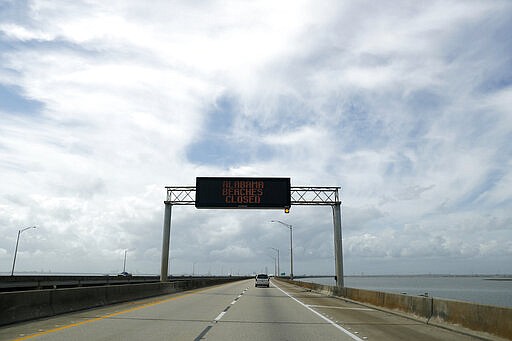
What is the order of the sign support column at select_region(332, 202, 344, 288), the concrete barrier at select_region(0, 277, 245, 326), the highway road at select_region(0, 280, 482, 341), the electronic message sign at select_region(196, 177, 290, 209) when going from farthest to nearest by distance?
the sign support column at select_region(332, 202, 344, 288) < the electronic message sign at select_region(196, 177, 290, 209) < the concrete barrier at select_region(0, 277, 245, 326) < the highway road at select_region(0, 280, 482, 341)

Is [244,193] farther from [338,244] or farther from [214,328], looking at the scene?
[214,328]

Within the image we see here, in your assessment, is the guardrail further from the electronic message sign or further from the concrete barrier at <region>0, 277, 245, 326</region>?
the concrete barrier at <region>0, 277, 245, 326</region>

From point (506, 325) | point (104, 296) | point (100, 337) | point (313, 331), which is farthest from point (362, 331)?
point (104, 296)

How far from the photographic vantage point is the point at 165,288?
3306cm

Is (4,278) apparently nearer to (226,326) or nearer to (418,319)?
(226,326)

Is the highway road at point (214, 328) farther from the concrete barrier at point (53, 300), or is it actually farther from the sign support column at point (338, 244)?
the sign support column at point (338, 244)

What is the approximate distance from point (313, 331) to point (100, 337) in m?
5.43

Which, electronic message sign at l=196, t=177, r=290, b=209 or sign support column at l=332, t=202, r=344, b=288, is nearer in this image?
electronic message sign at l=196, t=177, r=290, b=209

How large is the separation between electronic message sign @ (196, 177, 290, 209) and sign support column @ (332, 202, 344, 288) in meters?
4.62

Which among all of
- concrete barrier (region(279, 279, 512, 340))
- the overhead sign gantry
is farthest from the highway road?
the overhead sign gantry

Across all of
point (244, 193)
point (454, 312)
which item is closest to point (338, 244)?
point (244, 193)

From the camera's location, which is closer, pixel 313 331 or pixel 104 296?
pixel 313 331

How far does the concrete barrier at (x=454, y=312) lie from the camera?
392 inches

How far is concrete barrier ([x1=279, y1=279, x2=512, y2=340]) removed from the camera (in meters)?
9.97
